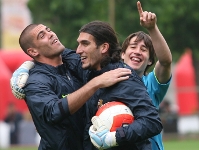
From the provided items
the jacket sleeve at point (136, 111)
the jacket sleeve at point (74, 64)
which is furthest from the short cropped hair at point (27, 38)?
the jacket sleeve at point (136, 111)

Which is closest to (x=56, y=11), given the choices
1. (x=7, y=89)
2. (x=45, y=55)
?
(x=7, y=89)

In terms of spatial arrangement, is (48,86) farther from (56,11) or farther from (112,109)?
(56,11)

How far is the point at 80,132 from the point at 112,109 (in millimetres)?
702

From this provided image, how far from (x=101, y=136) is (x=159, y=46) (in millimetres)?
1326

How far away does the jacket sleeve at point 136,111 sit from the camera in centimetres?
618

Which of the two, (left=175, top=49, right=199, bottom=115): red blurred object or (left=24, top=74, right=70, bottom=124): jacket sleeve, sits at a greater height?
(left=175, top=49, right=199, bottom=115): red blurred object

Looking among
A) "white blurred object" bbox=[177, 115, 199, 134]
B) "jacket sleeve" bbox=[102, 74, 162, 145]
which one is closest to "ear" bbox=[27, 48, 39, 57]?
"jacket sleeve" bbox=[102, 74, 162, 145]

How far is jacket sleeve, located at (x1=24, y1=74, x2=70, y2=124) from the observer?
21.0ft

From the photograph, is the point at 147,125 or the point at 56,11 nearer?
the point at 147,125

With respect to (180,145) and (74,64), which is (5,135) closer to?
(180,145)

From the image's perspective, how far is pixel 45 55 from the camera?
706 centimetres

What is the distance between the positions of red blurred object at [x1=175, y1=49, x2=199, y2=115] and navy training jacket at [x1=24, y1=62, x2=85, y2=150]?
70.5 feet

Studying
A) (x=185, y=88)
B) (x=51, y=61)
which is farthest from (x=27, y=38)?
(x=185, y=88)

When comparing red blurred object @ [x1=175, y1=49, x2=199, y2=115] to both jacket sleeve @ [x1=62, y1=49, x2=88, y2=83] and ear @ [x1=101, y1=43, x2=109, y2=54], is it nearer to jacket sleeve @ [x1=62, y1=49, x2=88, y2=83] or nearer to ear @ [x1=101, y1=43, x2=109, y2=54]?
jacket sleeve @ [x1=62, y1=49, x2=88, y2=83]
